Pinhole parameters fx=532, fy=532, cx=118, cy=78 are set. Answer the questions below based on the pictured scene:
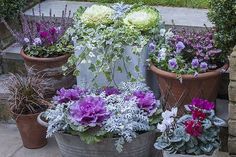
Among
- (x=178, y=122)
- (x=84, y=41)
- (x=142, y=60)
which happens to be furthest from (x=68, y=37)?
(x=178, y=122)

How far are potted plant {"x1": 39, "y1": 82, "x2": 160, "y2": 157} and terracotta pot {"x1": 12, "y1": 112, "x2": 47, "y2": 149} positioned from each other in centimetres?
26

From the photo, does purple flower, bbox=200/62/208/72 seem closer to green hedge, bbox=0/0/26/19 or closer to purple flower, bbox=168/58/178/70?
purple flower, bbox=168/58/178/70

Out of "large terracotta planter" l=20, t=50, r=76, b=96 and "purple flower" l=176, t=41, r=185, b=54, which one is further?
"large terracotta planter" l=20, t=50, r=76, b=96

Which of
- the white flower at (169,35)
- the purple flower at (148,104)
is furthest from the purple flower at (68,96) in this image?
the white flower at (169,35)

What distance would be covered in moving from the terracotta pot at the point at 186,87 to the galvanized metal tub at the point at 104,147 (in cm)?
32

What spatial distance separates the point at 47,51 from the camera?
425 centimetres

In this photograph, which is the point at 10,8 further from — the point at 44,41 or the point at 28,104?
the point at 28,104

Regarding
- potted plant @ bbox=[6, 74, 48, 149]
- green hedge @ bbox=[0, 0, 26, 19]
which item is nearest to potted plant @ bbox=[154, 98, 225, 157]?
potted plant @ bbox=[6, 74, 48, 149]

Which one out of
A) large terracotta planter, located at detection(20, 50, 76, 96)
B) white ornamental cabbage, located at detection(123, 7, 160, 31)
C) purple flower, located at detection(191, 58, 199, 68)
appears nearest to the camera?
purple flower, located at detection(191, 58, 199, 68)

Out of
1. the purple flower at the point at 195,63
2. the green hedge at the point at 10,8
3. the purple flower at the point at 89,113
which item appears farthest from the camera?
the green hedge at the point at 10,8

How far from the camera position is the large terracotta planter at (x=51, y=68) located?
13.8 feet

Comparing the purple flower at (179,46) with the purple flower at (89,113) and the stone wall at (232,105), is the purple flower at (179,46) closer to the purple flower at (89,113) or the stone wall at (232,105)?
the stone wall at (232,105)

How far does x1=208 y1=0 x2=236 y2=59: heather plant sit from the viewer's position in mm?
3629

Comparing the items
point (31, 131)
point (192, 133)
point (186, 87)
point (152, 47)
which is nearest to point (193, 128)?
point (192, 133)
